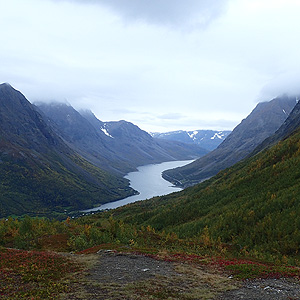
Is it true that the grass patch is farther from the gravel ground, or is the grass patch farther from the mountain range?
the mountain range

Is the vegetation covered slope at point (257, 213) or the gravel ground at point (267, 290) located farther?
the vegetation covered slope at point (257, 213)

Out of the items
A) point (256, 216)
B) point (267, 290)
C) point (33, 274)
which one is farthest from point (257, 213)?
point (33, 274)

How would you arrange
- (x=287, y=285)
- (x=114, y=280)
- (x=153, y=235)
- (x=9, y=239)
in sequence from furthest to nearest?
(x=153, y=235) < (x=9, y=239) < (x=114, y=280) < (x=287, y=285)

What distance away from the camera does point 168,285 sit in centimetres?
1753

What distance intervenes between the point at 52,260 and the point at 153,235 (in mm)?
21173

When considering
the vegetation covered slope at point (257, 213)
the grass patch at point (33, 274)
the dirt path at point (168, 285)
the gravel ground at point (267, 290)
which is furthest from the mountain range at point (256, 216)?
the grass patch at point (33, 274)

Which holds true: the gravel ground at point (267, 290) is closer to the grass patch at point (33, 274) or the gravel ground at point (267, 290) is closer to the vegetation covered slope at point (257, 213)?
the grass patch at point (33, 274)

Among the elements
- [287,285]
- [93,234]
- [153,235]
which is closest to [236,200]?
[153,235]

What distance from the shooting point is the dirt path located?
1558 centimetres

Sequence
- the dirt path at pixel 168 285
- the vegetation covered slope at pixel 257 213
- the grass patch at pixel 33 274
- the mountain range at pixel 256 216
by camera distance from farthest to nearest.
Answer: the vegetation covered slope at pixel 257 213, the mountain range at pixel 256 216, the dirt path at pixel 168 285, the grass patch at pixel 33 274

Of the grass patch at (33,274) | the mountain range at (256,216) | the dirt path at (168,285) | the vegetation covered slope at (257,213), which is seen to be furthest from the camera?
the vegetation covered slope at (257,213)

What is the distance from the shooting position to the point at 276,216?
123 ft

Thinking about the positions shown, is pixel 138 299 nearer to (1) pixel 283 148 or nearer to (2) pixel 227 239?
(2) pixel 227 239

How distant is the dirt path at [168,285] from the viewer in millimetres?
15578
